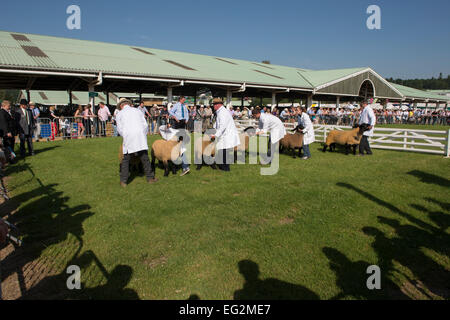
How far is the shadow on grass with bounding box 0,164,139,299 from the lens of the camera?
3.25 m

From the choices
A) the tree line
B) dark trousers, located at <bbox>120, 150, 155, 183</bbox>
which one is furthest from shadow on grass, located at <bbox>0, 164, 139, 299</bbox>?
the tree line

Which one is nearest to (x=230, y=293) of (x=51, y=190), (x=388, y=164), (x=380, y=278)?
(x=380, y=278)

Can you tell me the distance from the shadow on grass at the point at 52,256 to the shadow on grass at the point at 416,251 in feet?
8.89

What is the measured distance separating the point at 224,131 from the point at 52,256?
5.41 m

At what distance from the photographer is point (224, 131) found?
8.33 meters

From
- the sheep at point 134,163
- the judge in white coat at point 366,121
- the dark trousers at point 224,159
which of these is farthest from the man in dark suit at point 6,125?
the judge in white coat at point 366,121

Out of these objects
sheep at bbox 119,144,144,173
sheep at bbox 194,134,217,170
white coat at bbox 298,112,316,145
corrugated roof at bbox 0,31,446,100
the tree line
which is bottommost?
sheep at bbox 119,144,144,173

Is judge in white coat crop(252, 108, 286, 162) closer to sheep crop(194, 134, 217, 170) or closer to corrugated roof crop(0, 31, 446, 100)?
sheep crop(194, 134, 217, 170)

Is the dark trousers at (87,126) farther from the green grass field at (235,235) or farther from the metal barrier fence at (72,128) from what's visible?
the green grass field at (235,235)

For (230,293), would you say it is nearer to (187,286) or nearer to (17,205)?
(187,286)

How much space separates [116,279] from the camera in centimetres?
339

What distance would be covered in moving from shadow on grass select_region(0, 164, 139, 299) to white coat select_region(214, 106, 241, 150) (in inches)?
158
